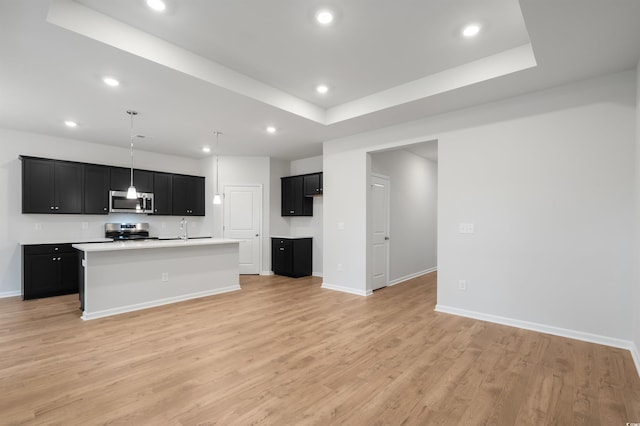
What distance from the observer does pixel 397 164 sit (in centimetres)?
606

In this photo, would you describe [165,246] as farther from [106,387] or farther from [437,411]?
[437,411]

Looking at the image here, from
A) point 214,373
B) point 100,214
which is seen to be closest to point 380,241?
point 214,373

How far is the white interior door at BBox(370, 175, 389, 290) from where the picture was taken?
17.5 ft

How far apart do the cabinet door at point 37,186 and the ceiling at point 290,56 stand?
791mm

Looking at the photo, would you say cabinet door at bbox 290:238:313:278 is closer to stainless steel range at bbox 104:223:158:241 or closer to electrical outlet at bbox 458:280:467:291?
stainless steel range at bbox 104:223:158:241

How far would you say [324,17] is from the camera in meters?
2.54

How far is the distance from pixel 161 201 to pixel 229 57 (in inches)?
172

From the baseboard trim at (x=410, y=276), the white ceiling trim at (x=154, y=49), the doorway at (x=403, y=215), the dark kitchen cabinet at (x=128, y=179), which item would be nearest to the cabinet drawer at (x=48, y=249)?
the dark kitchen cabinet at (x=128, y=179)

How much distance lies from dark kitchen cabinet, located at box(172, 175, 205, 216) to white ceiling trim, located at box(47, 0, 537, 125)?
385 centimetres

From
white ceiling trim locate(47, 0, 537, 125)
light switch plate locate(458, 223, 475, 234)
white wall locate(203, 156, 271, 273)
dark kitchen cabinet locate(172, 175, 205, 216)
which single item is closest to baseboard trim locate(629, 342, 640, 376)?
light switch plate locate(458, 223, 475, 234)

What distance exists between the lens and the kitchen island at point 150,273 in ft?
13.0

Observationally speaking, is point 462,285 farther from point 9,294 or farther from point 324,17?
point 9,294

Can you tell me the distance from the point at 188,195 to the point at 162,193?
552mm

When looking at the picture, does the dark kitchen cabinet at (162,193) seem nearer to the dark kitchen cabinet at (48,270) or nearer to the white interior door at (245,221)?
the white interior door at (245,221)
